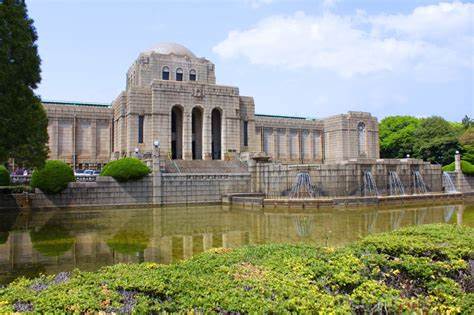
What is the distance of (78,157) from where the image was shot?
34875 mm

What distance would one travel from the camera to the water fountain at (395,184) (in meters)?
23.3

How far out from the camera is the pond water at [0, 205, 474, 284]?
8953mm

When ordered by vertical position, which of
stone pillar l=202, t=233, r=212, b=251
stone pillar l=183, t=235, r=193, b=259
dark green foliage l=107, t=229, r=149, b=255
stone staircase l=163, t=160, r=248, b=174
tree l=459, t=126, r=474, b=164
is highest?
tree l=459, t=126, r=474, b=164

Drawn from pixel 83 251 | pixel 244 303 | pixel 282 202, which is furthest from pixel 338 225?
pixel 244 303

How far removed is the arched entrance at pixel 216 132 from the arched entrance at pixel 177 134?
2.87 m

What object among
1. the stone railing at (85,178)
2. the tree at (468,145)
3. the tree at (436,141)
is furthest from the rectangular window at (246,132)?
the tree at (468,145)

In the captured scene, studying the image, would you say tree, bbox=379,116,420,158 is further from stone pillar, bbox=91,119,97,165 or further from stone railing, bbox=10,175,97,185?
stone railing, bbox=10,175,97,185

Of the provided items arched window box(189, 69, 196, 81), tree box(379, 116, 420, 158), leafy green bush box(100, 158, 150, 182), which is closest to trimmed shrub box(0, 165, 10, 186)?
leafy green bush box(100, 158, 150, 182)

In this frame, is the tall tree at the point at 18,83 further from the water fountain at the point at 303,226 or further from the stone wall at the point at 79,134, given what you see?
the stone wall at the point at 79,134

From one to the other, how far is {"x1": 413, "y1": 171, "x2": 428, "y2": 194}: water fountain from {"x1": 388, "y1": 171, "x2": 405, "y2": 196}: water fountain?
3.70ft

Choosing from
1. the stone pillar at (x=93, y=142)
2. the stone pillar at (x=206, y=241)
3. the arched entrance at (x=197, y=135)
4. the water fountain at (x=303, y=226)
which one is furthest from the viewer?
the arched entrance at (x=197, y=135)

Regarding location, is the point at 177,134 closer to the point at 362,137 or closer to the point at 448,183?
the point at 362,137

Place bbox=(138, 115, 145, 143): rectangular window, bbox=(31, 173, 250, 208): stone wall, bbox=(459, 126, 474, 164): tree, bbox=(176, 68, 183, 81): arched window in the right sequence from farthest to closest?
bbox=(459, 126, 474, 164): tree, bbox=(176, 68, 183, 81): arched window, bbox=(138, 115, 145, 143): rectangular window, bbox=(31, 173, 250, 208): stone wall

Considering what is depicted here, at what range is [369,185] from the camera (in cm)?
2272
